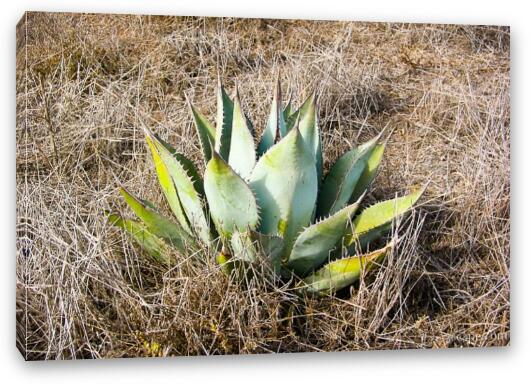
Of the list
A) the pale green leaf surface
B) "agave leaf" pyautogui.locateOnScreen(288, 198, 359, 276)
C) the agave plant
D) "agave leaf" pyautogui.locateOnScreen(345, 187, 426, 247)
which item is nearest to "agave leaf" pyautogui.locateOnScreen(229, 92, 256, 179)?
the agave plant

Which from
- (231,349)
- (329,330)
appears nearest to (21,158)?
(231,349)

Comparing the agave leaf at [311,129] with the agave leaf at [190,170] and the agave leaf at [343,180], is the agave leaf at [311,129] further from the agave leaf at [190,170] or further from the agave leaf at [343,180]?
Result: the agave leaf at [190,170]

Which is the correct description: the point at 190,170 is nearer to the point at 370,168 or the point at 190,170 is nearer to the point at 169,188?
the point at 169,188

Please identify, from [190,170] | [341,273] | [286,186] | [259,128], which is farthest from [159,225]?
[259,128]

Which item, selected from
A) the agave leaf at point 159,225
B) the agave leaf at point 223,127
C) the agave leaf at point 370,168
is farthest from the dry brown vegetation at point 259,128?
the agave leaf at point 223,127

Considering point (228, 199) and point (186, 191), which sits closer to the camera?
point (228, 199)

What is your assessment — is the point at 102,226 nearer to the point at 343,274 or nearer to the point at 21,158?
the point at 21,158
